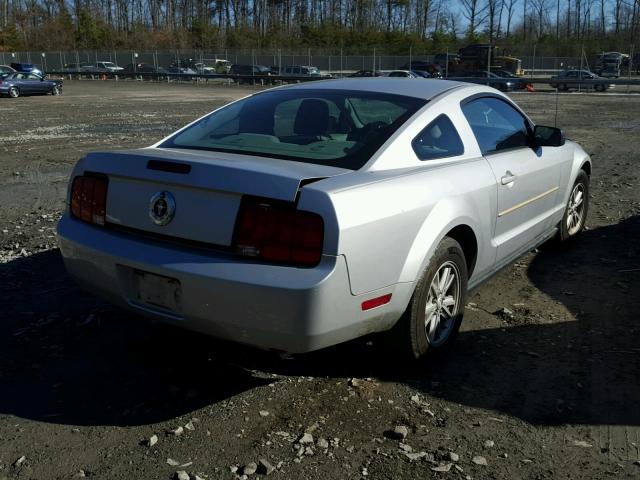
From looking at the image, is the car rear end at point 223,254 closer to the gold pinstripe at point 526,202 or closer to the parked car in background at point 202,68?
the gold pinstripe at point 526,202

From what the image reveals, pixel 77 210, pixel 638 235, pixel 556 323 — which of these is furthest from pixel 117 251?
pixel 638 235

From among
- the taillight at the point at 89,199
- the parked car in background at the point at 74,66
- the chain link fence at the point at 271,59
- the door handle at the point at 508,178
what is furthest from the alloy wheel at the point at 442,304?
the parked car in background at the point at 74,66

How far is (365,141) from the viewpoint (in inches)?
142

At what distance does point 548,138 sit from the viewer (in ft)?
16.3

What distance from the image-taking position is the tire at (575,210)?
5.89 meters

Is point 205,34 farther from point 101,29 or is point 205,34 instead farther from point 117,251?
point 117,251

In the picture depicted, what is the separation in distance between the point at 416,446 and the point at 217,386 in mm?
1122

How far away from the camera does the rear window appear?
3.55 m

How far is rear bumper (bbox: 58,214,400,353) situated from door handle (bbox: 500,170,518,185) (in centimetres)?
137

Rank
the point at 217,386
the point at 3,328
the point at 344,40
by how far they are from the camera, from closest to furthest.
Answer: the point at 217,386 < the point at 3,328 < the point at 344,40

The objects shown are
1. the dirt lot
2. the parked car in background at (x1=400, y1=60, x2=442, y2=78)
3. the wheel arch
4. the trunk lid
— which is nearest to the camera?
the dirt lot

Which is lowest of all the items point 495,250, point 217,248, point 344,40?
point 495,250

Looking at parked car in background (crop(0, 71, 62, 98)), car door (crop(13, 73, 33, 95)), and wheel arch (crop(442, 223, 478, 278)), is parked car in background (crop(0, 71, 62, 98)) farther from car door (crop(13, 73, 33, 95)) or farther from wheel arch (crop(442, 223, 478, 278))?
wheel arch (crop(442, 223, 478, 278))

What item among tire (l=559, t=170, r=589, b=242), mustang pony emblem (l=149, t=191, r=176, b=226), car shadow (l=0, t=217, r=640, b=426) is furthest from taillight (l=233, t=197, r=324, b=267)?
tire (l=559, t=170, r=589, b=242)
